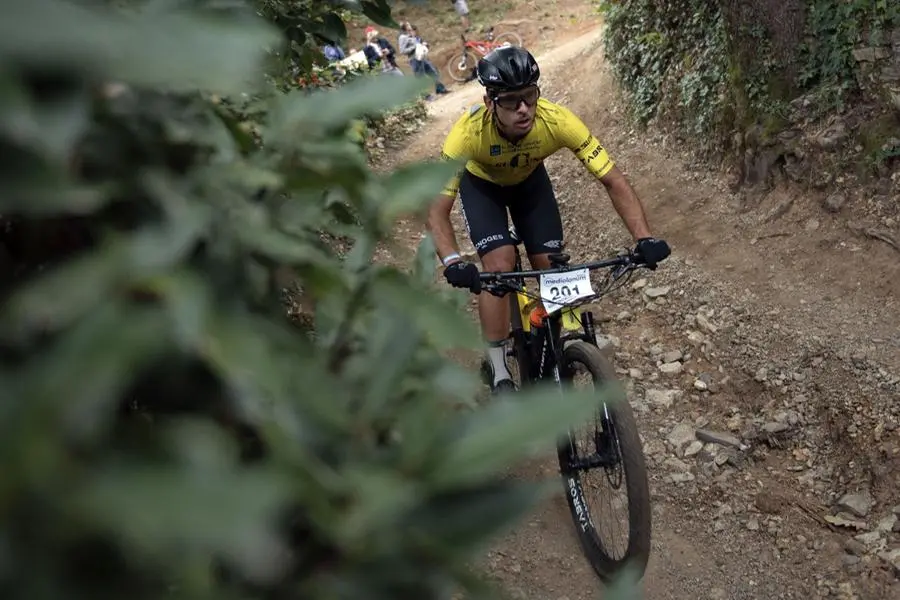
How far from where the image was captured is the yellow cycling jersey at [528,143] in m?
4.39

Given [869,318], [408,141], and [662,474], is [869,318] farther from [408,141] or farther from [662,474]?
[408,141]

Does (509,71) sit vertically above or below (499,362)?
above

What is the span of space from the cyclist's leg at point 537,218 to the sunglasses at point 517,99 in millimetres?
686

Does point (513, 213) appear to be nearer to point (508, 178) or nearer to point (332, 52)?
point (508, 178)

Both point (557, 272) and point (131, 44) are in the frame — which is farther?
point (557, 272)

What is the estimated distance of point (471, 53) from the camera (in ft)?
76.8

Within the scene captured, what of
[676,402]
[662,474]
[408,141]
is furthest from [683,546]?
[408,141]

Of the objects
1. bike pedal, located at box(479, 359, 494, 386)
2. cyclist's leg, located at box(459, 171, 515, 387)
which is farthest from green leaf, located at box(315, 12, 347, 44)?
bike pedal, located at box(479, 359, 494, 386)

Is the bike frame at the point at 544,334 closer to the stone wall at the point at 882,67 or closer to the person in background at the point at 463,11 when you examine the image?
the stone wall at the point at 882,67

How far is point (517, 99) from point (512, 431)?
3.66m

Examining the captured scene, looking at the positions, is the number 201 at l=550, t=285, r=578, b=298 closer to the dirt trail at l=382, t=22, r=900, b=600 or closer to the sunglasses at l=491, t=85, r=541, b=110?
the sunglasses at l=491, t=85, r=541, b=110

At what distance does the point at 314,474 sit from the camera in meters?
0.70

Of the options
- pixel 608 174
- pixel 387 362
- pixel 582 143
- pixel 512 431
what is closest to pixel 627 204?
pixel 608 174

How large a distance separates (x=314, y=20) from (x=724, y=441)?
344cm
